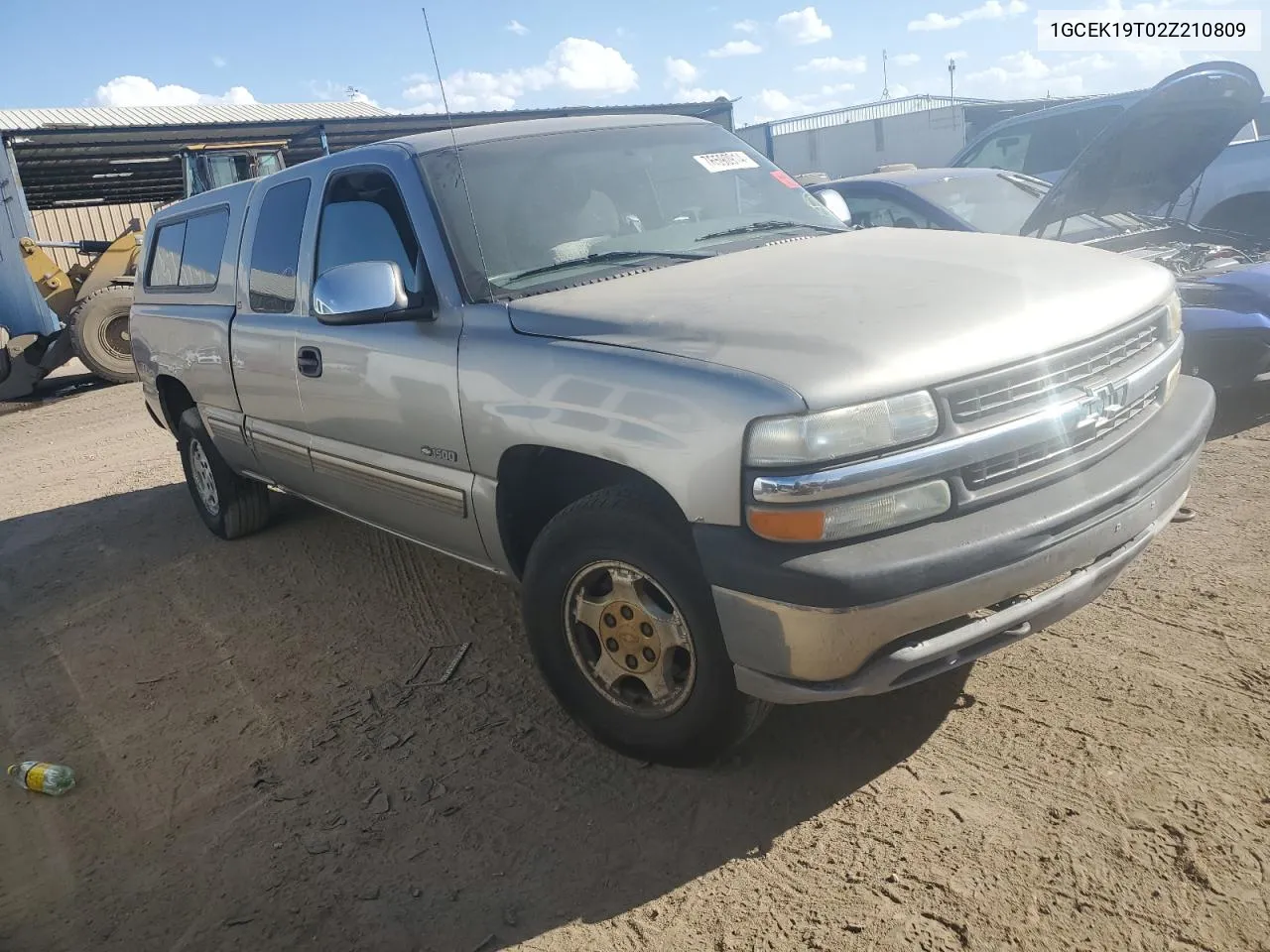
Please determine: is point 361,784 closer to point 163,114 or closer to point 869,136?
point 163,114

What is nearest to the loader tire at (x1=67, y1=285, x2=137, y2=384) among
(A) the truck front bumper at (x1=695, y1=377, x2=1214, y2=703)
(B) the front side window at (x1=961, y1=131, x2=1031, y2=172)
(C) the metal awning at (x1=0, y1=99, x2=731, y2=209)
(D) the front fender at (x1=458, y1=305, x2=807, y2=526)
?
(C) the metal awning at (x1=0, y1=99, x2=731, y2=209)

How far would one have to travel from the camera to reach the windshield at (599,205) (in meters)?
3.25

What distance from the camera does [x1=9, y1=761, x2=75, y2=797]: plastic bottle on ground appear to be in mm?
3232

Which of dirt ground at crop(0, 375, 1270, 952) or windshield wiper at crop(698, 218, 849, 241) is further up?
windshield wiper at crop(698, 218, 849, 241)

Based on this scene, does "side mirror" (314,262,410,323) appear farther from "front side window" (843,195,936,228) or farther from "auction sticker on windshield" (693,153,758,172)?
"front side window" (843,195,936,228)

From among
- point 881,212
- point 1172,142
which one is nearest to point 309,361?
point 881,212

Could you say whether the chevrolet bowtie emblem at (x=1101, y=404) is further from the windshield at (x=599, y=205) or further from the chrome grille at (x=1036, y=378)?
the windshield at (x=599, y=205)

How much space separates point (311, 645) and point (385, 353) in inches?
55.8

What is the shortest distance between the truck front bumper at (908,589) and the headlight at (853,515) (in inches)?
1.3

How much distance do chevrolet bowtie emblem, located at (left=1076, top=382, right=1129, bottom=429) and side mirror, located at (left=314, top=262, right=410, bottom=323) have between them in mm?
2046

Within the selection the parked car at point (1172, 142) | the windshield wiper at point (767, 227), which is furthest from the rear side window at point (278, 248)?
the parked car at point (1172, 142)

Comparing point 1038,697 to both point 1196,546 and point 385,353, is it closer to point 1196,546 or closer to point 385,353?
point 1196,546

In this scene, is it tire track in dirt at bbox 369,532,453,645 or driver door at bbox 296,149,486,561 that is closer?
driver door at bbox 296,149,486,561

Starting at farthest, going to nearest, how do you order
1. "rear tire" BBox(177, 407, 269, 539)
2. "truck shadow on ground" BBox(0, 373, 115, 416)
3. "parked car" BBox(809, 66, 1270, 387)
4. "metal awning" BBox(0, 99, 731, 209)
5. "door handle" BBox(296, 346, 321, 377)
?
"metal awning" BBox(0, 99, 731, 209) → "truck shadow on ground" BBox(0, 373, 115, 416) → "rear tire" BBox(177, 407, 269, 539) → "parked car" BBox(809, 66, 1270, 387) → "door handle" BBox(296, 346, 321, 377)
